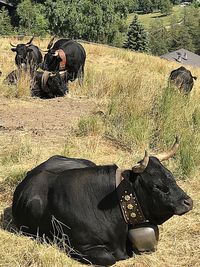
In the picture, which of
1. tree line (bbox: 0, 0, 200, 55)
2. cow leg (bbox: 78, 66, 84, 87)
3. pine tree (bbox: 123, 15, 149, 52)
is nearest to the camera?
cow leg (bbox: 78, 66, 84, 87)

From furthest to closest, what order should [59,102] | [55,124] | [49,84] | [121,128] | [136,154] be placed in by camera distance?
[49,84], [59,102], [55,124], [121,128], [136,154]

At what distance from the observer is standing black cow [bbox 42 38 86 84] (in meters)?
14.4

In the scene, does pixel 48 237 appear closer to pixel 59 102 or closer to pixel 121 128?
pixel 121 128

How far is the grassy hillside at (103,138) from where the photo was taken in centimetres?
473

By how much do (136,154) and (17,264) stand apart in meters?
3.37

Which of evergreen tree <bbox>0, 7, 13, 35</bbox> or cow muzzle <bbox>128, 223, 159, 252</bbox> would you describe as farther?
evergreen tree <bbox>0, 7, 13, 35</bbox>

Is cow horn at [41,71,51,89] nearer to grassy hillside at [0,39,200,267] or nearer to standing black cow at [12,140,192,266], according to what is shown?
grassy hillside at [0,39,200,267]

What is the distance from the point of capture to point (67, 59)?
1490 centimetres

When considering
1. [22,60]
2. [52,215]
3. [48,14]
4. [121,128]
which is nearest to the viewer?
[52,215]

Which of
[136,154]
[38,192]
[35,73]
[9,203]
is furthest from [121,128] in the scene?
[35,73]

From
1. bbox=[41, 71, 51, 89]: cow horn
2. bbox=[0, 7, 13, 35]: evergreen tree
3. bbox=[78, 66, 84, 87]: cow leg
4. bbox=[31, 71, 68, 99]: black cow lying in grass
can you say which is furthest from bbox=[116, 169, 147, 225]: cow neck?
bbox=[0, 7, 13, 35]: evergreen tree

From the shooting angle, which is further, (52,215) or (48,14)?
(48,14)

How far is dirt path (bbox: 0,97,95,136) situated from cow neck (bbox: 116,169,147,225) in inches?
169

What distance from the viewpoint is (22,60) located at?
15.5 m
